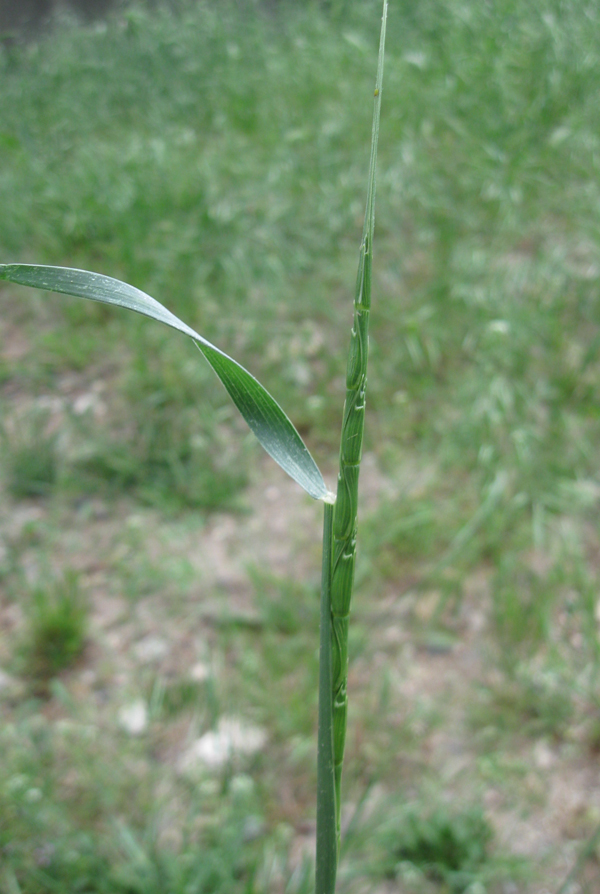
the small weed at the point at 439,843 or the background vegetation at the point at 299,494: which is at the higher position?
the background vegetation at the point at 299,494

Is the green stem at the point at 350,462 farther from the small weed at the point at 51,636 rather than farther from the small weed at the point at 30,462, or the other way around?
the small weed at the point at 30,462

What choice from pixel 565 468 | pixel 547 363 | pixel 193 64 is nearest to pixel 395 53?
pixel 193 64

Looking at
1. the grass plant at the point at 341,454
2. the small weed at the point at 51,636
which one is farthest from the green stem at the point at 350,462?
the small weed at the point at 51,636

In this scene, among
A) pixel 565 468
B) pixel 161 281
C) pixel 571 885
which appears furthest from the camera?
pixel 161 281

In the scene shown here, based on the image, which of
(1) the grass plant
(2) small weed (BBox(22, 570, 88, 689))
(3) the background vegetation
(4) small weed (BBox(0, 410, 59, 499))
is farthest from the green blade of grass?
(4) small weed (BBox(0, 410, 59, 499))

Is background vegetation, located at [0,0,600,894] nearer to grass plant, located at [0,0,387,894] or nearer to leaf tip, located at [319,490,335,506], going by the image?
grass plant, located at [0,0,387,894]

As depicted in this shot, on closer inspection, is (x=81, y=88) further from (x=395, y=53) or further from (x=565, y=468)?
(x=565, y=468)
